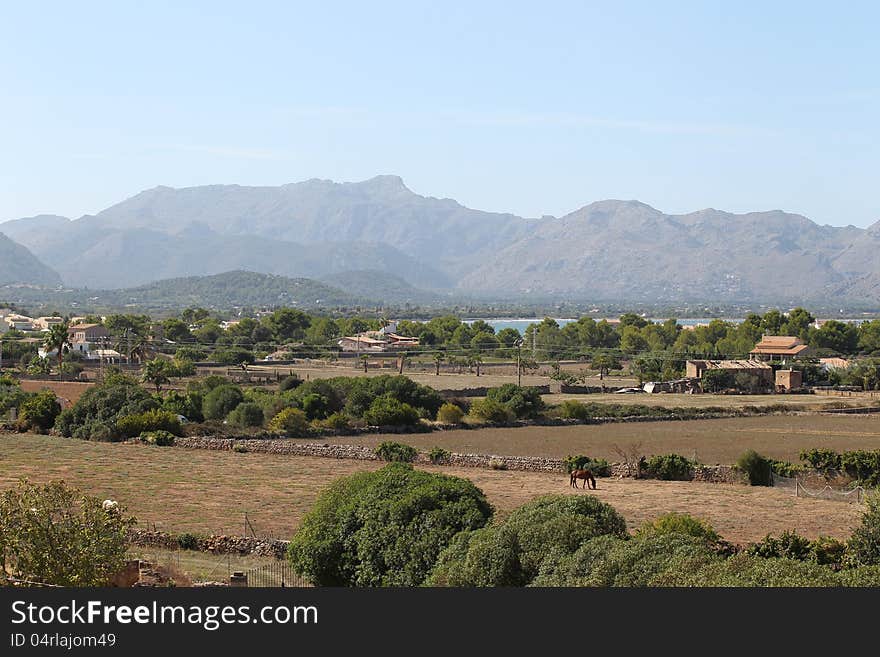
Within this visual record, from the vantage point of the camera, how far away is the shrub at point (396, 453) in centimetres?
3859

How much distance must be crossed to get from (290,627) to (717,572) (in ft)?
19.9

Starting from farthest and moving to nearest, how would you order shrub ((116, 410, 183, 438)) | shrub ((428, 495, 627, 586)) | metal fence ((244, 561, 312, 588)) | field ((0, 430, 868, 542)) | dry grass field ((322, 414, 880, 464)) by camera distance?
shrub ((116, 410, 183, 438)) < dry grass field ((322, 414, 880, 464)) < field ((0, 430, 868, 542)) < metal fence ((244, 561, 312, 588)) < shrub ((428, 495, 627, 586))

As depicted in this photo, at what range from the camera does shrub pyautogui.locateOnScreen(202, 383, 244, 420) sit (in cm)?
5219

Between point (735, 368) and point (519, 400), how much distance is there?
90.0ft

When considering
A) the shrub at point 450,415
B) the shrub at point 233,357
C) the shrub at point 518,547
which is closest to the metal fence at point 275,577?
the shrub at point 518,547

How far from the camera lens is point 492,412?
5362cm

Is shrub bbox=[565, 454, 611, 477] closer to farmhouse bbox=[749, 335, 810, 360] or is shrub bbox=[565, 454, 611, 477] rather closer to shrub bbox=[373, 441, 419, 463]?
shrub bbox=[373, 441, 419, 463]

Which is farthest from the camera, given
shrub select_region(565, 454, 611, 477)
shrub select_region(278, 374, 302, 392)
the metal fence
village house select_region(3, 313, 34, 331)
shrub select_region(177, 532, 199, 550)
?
village house select_region(3, 313, 34, 331)

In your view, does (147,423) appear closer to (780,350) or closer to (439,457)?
(439,457)

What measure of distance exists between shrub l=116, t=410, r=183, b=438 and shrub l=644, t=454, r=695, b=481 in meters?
20.3

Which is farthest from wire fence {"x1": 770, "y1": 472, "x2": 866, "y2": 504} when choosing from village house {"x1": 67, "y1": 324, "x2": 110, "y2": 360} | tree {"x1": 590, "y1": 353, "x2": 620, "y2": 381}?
village house {"x1": 67, "y1": 324, "x2": 110, "y2": 360}

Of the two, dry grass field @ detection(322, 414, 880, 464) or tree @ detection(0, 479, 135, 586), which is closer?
tree @ detection(0, 479, 135, 586)

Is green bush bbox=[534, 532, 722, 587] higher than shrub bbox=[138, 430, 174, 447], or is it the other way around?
green bush bbox=[534, 532, 722, 587]

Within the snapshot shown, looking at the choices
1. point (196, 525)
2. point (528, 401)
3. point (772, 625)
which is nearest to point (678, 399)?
point (528, 401)
